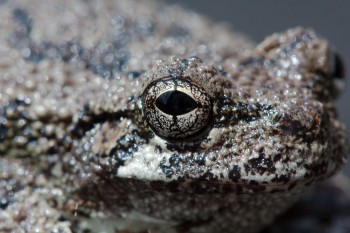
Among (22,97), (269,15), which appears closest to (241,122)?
(22,97)

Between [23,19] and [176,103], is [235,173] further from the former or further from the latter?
[23,19]

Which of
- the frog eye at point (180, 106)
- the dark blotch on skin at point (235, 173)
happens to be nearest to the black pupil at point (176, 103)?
the frog eye at point (180, 106)

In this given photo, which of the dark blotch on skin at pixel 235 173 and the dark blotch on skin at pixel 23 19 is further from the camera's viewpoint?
the dark blotch on skin at pixel 23 19

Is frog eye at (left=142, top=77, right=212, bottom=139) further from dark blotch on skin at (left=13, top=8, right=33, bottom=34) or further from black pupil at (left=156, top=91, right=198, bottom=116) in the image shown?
dark blotch on skin at (left=13, top=8, right=33, bottom=34)

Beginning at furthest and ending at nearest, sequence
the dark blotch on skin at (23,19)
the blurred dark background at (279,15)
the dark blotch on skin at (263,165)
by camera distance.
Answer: the blurred dark background at (279,15), the dark blotch on skin at (23,19), the dark blotch on skin at (263,165)

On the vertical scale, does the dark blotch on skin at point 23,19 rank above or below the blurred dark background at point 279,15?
below

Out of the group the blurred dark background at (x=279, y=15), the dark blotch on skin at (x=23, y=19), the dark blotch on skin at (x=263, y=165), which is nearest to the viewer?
the dark blotch on skin at (x=263, y=165)

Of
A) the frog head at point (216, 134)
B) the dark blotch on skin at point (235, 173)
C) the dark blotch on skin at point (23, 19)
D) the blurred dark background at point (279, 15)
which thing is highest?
the blurred dark background at point (279, 15)

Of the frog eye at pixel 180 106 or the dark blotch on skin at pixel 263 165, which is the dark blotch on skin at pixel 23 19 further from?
the dark blotch on skin at pixel 263 165
